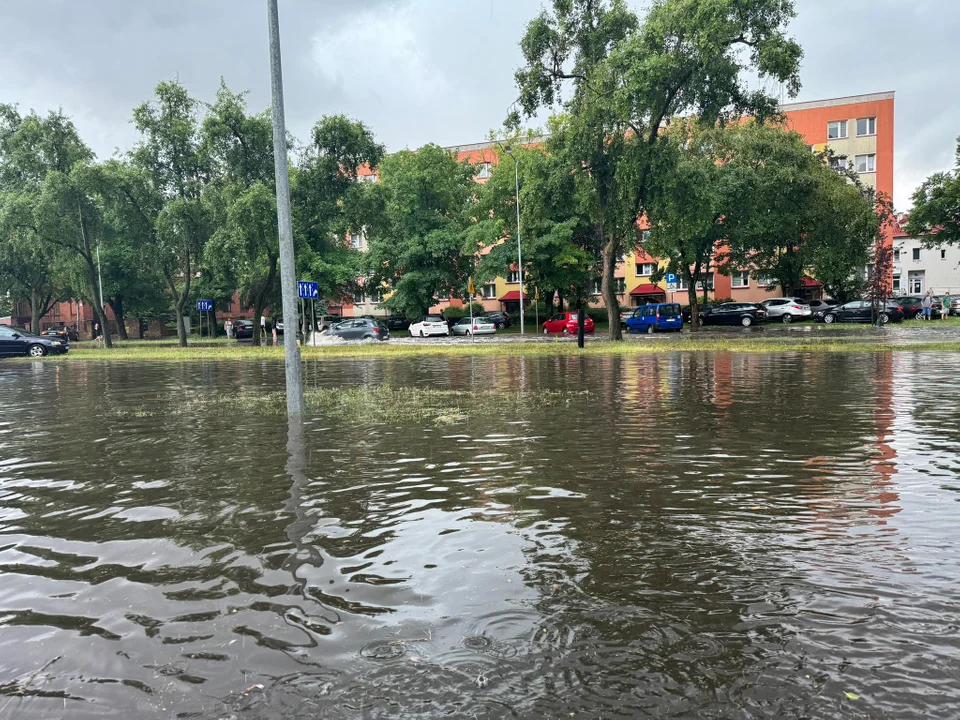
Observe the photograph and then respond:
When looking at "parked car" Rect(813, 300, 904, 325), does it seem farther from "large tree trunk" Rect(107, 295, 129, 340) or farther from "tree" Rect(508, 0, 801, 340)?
"large tree trunk" Rect(107, 295, 129, 340)

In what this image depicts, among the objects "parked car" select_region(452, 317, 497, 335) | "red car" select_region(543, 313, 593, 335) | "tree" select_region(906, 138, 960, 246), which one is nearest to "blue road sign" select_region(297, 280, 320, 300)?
"red car" select_region(543, 313, 593, 335)

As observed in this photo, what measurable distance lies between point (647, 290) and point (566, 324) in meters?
29.7

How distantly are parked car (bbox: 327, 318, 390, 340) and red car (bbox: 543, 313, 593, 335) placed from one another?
11600mm

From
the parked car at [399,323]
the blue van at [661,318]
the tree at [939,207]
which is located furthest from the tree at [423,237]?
the tree at [939,207]

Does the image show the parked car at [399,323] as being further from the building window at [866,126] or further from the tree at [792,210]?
the building window at [866,126]

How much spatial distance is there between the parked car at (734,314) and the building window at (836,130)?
1188 inches

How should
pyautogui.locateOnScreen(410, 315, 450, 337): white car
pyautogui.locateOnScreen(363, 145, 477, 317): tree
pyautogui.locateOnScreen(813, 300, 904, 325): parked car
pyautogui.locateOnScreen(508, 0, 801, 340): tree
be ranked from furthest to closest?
pyautogui.locateOnScreen(410, 315, 450, 337): white car < pyautogui.locateOnScreen(363, 145, 477, 317): tree < pyautogui.locateOnScreen(813, 300, 904, 325): parked car < pyautogui.locateOnScreen(508, 0, 801, 340): tree

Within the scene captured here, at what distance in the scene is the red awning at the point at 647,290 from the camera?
2872 inches

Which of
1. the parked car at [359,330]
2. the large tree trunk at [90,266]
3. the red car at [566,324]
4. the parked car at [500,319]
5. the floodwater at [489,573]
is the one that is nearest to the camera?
the floodwater at [489,573]

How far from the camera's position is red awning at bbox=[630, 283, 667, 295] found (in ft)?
239

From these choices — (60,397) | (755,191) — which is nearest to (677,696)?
(60,397)

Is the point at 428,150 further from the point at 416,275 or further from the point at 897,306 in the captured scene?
the point at 897,306

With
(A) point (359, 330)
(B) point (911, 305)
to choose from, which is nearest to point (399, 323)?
(A) point (359, 330)

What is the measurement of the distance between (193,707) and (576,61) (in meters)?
32.1
